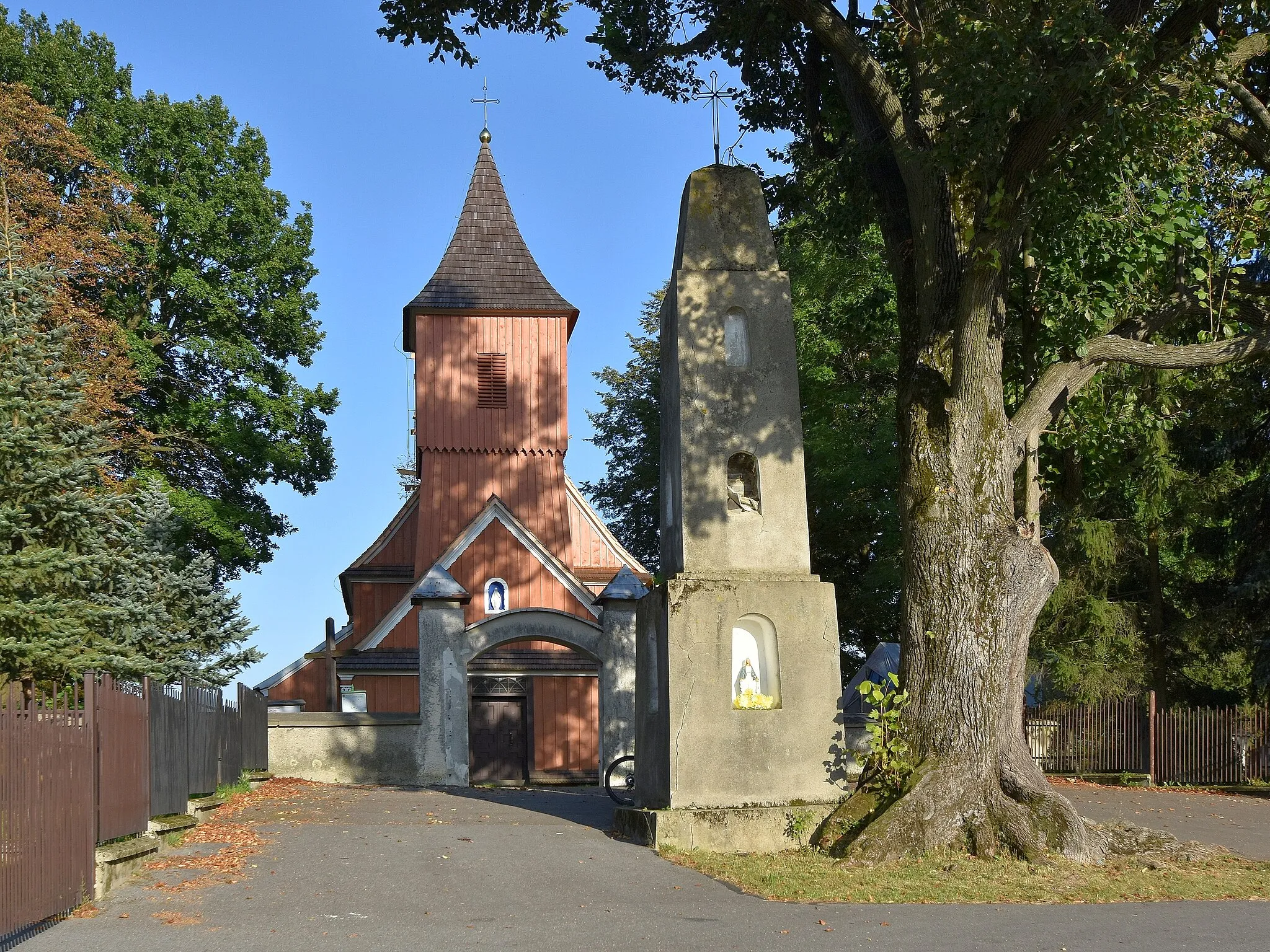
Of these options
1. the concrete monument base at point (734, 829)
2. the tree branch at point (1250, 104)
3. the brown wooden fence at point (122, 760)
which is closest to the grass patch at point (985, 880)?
the concrete monument base at point (734, 829)


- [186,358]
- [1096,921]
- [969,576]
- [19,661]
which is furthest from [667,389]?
[186,358]

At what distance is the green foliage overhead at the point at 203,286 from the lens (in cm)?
3158

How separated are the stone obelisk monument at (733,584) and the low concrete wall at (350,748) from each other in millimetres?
10111

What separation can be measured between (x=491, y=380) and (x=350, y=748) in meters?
12.1

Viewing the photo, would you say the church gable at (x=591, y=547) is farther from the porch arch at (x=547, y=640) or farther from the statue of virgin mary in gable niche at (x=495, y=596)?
the porch arch at (x=547, y=640)

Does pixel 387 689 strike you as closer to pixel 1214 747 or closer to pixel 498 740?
pixel 498 740

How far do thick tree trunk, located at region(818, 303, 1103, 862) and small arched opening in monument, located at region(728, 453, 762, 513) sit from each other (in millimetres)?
1660

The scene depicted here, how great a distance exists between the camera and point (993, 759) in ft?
40.7

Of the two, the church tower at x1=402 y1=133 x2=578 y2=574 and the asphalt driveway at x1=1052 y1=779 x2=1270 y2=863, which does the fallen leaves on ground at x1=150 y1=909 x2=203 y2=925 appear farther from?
the church tower at x1=402 y1=133 x2=578 y2=574

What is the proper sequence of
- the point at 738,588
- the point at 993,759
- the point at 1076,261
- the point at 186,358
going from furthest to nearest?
the point at 186,358
the point at 1076,261
the point at 738,588
the point at 993,759

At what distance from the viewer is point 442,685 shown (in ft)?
80.5

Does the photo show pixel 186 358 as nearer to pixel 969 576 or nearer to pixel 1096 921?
pixel 969 576

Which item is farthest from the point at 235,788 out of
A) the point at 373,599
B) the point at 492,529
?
the point at 373,599

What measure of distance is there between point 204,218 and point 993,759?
24.6m
